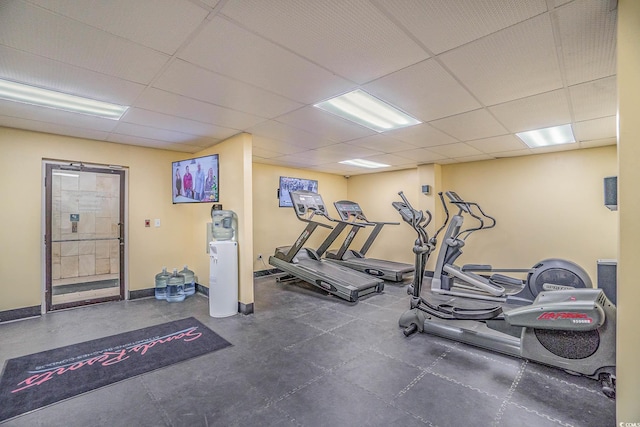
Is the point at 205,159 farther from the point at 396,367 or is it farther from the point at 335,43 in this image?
the point at 396,367

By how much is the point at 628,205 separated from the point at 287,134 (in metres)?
3.65

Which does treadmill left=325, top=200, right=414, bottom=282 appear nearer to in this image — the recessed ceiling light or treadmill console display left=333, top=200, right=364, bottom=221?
treadmill console display left=333, top=200, right=364, bottom=221

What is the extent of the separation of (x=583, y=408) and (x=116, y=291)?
21.6 ft

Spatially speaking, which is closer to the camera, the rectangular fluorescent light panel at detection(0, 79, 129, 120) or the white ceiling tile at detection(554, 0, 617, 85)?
the white ceiling tile at detection(554, 0, 617, 85)

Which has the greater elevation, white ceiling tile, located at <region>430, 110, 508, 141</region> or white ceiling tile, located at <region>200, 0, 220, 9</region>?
white ceiling tile, located at <region>200, 0, 220, 9</region>

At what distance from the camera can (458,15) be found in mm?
1696

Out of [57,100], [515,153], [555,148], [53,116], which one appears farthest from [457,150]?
[53,116]

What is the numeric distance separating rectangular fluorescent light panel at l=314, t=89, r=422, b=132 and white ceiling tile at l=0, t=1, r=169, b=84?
164 centimetres

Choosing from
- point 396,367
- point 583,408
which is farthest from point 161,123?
point 583,408

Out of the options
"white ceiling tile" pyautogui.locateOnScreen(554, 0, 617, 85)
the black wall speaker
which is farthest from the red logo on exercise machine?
"white ceiling tile" pyautogui.locateOnScreen(554, 0, 617, 85)

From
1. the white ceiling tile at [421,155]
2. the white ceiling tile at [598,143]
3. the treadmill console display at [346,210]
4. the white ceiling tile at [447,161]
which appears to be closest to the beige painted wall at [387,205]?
the white ceiling tile at [447,161]

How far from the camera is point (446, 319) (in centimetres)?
354

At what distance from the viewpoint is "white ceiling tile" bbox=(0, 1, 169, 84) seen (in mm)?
1707

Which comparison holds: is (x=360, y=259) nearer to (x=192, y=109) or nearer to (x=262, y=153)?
(x=262, y=153)
